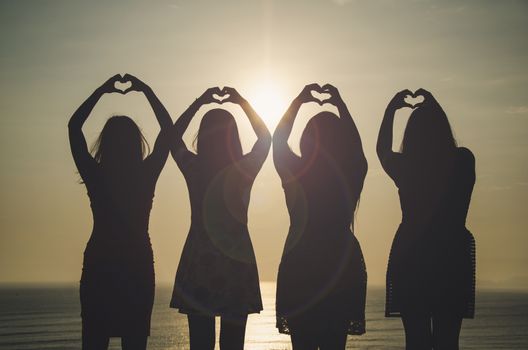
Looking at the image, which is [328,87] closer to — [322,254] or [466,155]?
[466,155]

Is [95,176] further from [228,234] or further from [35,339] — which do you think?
[35,339]

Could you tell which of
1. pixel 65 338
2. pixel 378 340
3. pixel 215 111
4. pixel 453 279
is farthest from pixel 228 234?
pixel 378 340

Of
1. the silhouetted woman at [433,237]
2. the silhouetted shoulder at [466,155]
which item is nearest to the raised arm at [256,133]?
the silhouetted woman at [433,237]

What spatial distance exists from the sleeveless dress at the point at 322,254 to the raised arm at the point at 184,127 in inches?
→ 32.0

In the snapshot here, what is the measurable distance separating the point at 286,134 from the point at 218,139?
554 millimetres

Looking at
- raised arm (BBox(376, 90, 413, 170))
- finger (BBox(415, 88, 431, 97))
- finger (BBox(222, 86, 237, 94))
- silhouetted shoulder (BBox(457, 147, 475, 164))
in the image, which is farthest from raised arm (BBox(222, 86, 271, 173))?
silhouetted shoulder (BBox(457, 147, 475, 164))

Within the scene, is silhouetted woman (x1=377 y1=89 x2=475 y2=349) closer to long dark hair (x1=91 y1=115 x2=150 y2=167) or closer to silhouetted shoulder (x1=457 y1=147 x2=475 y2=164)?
silhouetted shoulder (x1=457 y1=147 x2=475 y2=164)

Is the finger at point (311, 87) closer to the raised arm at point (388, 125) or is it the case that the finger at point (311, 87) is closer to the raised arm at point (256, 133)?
the raised arm at point (256, 133)

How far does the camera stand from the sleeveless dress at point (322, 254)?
5.82 m

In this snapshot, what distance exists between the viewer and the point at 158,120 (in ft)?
20.0

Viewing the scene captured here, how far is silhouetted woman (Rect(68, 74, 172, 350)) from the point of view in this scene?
5.71 meters

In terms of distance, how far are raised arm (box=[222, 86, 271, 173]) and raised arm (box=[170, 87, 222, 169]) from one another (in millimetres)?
128

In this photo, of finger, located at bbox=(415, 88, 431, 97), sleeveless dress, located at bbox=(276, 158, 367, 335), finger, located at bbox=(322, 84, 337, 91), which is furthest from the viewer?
finger, located at bbox=(322, 84, 337, 91)

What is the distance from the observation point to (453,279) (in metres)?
5.96
